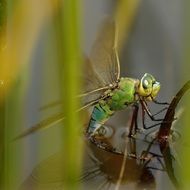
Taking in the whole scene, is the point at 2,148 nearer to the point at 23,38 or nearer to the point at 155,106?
the point at 23,38

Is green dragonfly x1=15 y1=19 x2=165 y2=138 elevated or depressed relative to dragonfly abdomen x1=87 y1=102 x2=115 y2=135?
elevated

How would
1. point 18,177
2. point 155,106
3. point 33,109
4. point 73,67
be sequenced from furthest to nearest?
point 155,106 < point 33,109 < point 18,177 < point 73,67

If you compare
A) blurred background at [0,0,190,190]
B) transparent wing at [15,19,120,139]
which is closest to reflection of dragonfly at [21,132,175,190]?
blurred background at [0,0,190,190]

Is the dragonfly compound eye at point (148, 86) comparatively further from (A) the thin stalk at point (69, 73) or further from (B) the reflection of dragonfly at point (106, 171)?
(A) the thin stalk at point (69, 73)

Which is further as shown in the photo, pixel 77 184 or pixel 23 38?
pixel 23 38

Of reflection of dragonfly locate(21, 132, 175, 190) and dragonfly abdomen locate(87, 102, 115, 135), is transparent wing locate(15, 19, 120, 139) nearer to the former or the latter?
dragonfly abdomen locate(87, 102, 115, 135)

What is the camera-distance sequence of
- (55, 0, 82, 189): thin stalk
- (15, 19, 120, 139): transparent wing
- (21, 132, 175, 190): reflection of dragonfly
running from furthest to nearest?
(15, 19, 120, 139): transparent wing → (21, 132, 175, 190): reflection of dragonfly → (55, 0, 82, 189): thin stalk

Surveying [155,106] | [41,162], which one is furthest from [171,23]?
[41,162]
